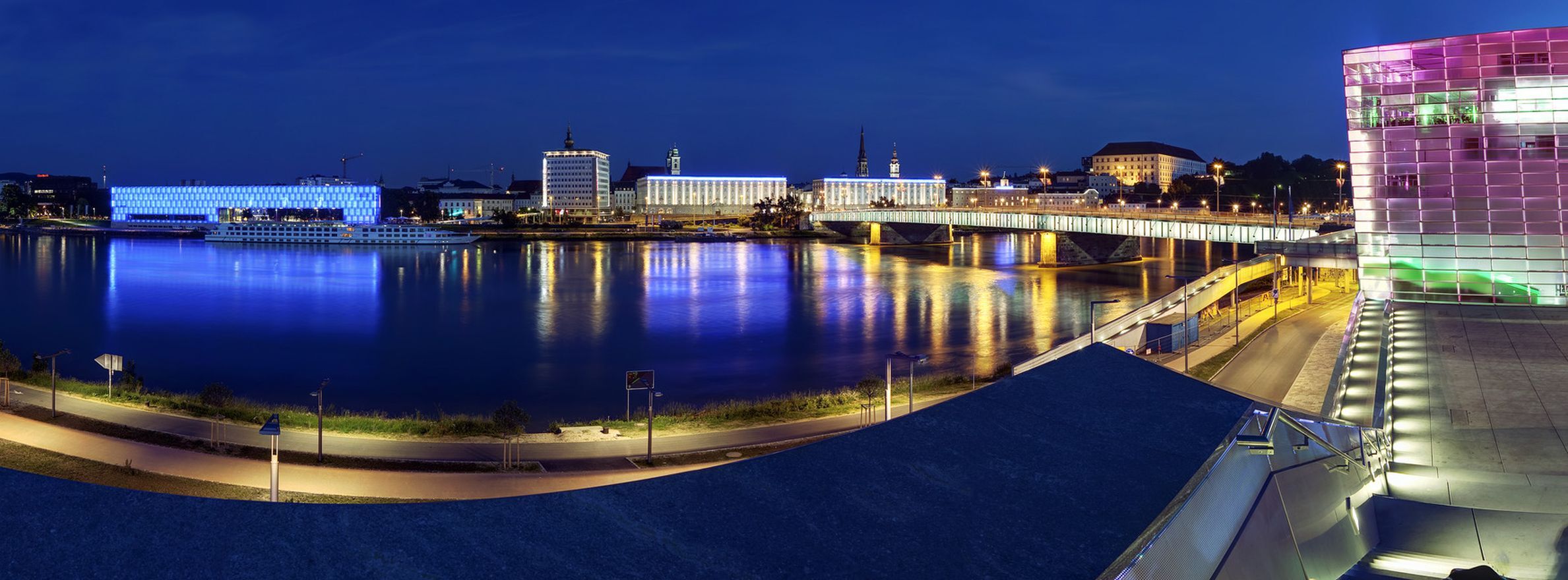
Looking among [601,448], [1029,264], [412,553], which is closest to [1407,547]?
[412,553]

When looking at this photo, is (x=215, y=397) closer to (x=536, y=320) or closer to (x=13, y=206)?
(x=536, y=320)

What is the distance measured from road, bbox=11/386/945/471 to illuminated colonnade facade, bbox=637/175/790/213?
126m

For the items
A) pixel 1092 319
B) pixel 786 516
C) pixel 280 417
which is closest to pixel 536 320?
pixel 280 417

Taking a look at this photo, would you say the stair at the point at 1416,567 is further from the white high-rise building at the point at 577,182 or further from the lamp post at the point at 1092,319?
the white high-rise building at the point at 577,182

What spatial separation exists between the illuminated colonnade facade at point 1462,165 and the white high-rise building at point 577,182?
434ft

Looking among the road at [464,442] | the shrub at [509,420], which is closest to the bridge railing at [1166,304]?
the road at [464,442]

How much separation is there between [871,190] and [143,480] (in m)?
135

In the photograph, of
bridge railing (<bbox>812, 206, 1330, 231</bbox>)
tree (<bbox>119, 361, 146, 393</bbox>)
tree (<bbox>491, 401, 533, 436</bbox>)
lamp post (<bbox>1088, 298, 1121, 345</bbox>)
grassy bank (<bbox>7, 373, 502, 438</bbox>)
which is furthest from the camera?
bridge railing (<bbox>812, 206, 1330, 231</bbox>)

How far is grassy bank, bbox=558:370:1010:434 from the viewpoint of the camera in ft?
49.8

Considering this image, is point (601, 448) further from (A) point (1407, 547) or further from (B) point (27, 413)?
(A) point (1407, 547)

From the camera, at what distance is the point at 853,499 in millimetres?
4930

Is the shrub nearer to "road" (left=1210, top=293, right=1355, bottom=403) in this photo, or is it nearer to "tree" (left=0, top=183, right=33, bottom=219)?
"road" (left=1210, top=293, right=1355, bottom=403)

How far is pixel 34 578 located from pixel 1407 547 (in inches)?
301

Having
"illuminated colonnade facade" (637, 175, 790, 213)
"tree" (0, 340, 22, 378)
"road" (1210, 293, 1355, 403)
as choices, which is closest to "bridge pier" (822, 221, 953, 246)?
"illuminated colonnade facade" (637, 175, 790, 213)
